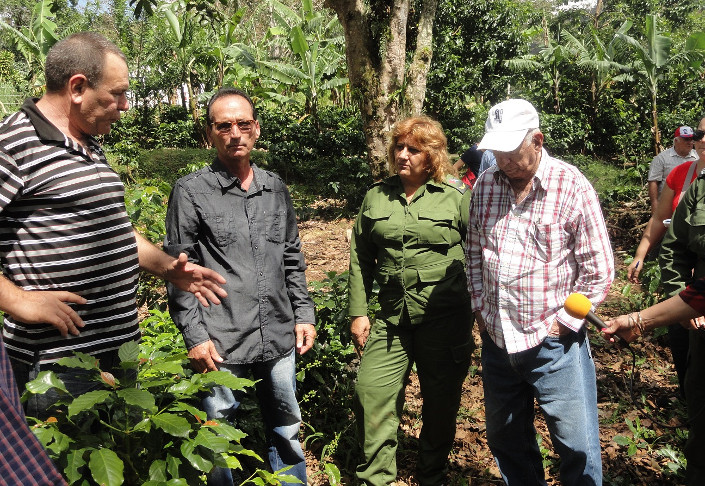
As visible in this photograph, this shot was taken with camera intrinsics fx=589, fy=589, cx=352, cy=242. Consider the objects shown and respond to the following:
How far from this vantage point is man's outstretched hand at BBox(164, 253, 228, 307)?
7.59 feet

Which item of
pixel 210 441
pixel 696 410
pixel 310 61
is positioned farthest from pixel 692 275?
pixel 310 61

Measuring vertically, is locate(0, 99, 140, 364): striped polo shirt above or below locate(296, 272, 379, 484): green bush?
above

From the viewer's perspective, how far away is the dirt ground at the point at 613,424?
11.3 ft

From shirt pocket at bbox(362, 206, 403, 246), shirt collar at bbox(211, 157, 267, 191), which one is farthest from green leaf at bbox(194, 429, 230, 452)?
shirt pocket at bbox(362, 206, 403, 246)

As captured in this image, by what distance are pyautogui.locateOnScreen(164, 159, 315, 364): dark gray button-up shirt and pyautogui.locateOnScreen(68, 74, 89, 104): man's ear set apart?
2.24ft

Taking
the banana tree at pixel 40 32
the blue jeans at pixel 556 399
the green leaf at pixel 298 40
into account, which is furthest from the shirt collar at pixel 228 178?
the banana tree at pixel 40 32

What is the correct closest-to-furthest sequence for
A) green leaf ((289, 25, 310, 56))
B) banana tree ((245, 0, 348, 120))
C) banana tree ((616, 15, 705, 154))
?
green leaf ((289, 25, 310, 56))
banana tree ((616, 15, 705, 154))
banana tree ((245, 0, 348, 120))

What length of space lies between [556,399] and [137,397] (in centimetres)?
174

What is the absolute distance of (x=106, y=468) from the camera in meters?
1.59

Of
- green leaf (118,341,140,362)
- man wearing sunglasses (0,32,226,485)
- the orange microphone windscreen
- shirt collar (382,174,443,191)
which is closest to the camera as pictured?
green leaf (118,341,140,362)

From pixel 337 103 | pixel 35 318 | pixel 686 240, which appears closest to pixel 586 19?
pixel 337 103

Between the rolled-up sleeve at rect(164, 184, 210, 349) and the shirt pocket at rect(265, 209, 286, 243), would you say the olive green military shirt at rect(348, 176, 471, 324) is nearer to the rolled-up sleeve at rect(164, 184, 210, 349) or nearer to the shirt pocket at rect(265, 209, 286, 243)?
the shirt pocket at rect(265, 209, 286, 243)

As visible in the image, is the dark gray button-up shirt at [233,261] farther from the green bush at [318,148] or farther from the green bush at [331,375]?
the green bush at [318,148]

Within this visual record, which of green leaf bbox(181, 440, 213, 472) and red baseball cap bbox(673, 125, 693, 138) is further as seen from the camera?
red baseball cap bbox(673, 125, 693, 138)
